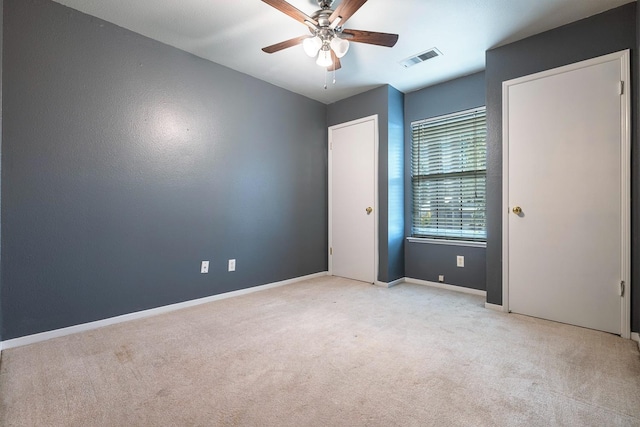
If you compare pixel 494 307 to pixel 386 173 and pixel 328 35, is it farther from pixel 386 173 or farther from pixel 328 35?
pixel 328 35

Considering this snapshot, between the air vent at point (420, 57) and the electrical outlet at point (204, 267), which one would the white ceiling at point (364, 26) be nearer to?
the air vent at point (420, 57)

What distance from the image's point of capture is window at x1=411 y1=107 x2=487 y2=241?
3.32 meters

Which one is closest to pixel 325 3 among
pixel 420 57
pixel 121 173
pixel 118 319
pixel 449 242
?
pixel 420 57

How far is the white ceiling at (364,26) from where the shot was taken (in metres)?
2.20

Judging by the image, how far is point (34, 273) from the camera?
212cm

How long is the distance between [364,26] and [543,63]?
159 centimetres

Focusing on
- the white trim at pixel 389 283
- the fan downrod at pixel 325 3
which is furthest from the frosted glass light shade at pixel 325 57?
the white trim at pixel 389 283

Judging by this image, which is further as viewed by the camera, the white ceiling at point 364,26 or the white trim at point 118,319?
the white ceiling at point 364,26

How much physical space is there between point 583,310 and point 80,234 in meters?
4.03

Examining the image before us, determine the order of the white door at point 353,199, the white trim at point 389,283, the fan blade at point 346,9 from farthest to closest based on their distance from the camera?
1. the white door at point 353,199
2. the white trim at point 389,283
3. the fan blade at point 346,9

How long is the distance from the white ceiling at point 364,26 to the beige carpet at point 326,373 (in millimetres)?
2477

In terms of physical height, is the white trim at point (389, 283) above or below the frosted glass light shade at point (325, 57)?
below

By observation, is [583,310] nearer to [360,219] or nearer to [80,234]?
[360,219]

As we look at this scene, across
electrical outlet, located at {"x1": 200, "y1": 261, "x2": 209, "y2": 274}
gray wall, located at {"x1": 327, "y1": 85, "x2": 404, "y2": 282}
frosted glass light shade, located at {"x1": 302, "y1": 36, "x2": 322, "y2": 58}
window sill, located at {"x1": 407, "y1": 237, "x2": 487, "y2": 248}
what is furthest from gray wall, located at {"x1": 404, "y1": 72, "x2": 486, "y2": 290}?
electrical outlet, located at {"x1": 200, "y1": 261, "x2": 209, "y2": 274}
